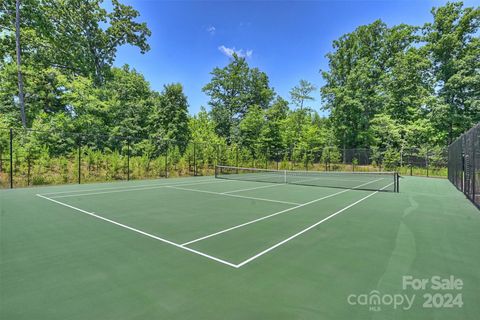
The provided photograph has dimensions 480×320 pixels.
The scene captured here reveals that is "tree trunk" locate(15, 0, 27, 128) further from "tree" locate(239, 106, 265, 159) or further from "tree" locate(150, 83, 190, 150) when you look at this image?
"tree" locate(239, 106, 265, 159)

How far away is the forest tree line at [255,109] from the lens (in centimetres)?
1928

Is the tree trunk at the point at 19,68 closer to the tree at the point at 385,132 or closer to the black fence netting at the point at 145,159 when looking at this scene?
the black fence netting at the point at 145,159

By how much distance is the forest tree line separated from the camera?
19281 millimetres

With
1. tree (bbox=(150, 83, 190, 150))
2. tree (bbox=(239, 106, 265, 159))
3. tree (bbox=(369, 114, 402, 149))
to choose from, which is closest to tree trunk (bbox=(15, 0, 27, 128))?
tree (bbox=(150, 83, 190, 150))

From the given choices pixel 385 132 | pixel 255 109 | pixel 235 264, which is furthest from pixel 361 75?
pixel 235 264

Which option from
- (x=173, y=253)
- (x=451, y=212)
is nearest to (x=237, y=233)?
(x=173, y=253)

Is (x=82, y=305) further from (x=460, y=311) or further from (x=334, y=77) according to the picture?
(x=334, y=77)

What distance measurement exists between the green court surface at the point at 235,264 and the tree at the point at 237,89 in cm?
3059

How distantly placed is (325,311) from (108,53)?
27.5 meters

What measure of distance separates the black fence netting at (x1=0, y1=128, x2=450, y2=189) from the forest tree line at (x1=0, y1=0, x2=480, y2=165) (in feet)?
1.60

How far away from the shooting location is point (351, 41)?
29828 millimetres

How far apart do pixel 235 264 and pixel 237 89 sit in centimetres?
3512

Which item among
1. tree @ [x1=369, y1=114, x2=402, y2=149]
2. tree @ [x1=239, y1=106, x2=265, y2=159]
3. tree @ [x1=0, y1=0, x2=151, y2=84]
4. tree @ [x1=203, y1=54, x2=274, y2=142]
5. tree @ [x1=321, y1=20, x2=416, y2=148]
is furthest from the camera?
tree @ [x1=203, y1=54, x2=274, y2=142]

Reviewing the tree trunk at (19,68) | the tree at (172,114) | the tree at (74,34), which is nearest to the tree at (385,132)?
the tree at (172,114)
